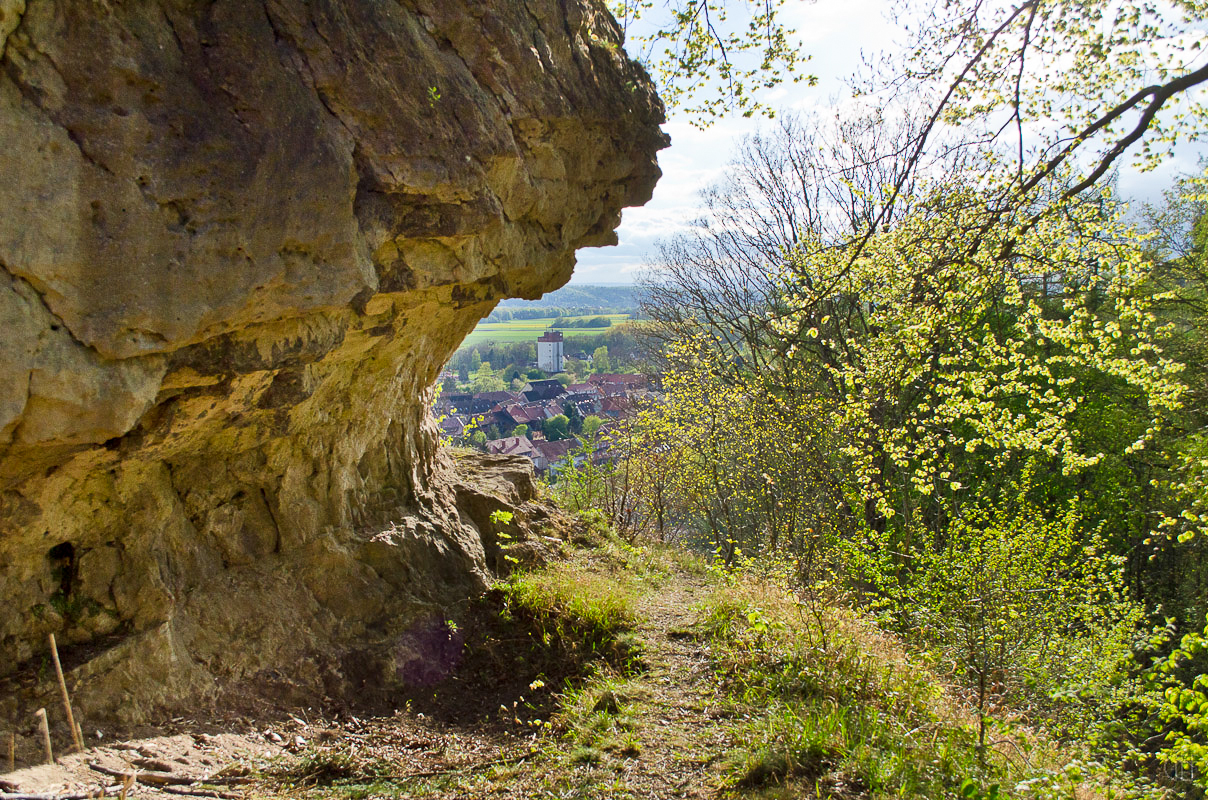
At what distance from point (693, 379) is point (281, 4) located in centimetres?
1026

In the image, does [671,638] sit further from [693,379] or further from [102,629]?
[693,379]

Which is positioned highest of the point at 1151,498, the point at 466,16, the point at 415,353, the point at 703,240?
the point at 703,240

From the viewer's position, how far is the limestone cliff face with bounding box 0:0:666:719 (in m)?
3.36

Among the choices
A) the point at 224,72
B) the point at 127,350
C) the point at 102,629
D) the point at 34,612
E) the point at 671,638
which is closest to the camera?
the point at 127,350

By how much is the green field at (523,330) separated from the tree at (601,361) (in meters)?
2.60

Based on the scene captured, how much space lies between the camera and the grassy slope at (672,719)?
4004mm

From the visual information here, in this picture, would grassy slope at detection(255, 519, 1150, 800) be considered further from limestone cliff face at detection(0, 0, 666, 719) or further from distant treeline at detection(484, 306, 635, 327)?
distant treeline at detection(484, 306, 635, 327)

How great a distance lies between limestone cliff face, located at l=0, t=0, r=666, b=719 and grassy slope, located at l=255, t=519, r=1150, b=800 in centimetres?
86

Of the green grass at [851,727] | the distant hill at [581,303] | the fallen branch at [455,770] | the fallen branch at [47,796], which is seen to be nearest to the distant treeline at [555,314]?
the distant hill at [581,303]

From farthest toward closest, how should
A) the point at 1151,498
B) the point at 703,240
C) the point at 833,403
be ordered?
the point at 703,240 < the point at 1151,498 < the point at 833,403

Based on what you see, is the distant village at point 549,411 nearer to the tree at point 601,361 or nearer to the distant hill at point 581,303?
the tree at point 601,361

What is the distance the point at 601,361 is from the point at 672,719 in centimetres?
Result: 3368

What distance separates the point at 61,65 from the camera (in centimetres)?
329

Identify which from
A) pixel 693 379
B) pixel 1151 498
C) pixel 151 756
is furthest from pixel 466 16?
pixel 1151 498
